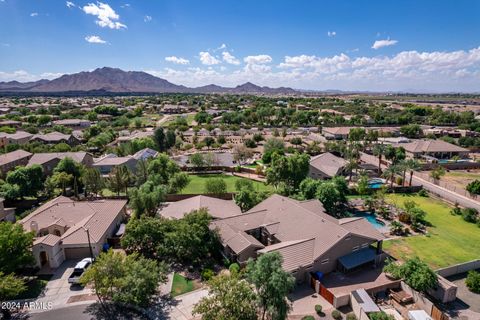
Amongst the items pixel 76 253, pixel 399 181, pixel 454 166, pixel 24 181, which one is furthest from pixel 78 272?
pixel 454 166

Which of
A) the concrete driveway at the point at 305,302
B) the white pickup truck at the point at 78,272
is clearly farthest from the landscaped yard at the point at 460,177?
the white pickup truck at the point at 78,272

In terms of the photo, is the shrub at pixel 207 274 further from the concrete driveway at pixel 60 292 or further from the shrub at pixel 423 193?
the shrub at pixel 423 193

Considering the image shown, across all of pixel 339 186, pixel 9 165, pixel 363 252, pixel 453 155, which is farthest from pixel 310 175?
pixel 9 165

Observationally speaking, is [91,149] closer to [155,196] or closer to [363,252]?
[155,196]

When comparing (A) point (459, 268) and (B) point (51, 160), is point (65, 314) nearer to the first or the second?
(A) point (459, 268)

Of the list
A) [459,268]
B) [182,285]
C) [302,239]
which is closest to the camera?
[182,285]
